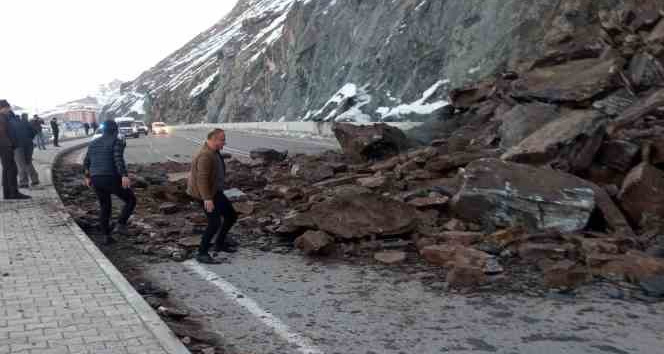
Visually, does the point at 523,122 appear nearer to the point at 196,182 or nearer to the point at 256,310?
the point at 196,182

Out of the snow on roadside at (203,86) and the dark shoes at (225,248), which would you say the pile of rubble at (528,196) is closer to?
the dark shoes at (225,248)

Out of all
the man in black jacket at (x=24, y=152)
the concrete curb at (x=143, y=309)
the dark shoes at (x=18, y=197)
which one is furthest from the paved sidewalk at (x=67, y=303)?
the man in black jacket at (x=24, y=152)

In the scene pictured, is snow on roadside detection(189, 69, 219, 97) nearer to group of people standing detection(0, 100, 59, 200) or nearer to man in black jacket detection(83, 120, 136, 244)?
group of people standing detection(0, 100, 59, 200)

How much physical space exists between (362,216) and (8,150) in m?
6.90

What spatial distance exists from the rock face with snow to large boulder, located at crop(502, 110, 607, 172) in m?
9.80

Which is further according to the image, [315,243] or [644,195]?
[644,195]

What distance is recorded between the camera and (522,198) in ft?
25.6

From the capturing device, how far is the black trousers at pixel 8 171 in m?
11.0

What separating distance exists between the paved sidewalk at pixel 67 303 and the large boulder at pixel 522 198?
447cm

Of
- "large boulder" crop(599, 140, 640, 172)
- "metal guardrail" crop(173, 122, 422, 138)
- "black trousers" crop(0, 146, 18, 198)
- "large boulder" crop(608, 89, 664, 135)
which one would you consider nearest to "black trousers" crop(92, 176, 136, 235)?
"black trousers" crop(0, 146, 18, 198)

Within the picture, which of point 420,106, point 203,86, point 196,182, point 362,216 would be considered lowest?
point 362,216

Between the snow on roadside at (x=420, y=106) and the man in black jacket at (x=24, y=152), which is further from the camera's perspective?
the snow on roadside at (x=420, y=106)

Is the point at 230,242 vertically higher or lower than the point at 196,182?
lower

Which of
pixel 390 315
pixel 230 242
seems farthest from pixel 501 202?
pixel 230 242
